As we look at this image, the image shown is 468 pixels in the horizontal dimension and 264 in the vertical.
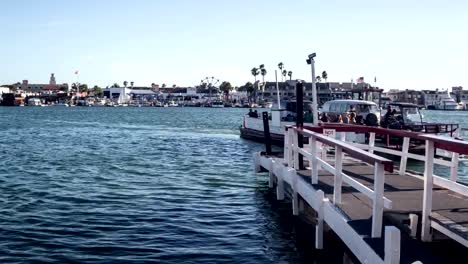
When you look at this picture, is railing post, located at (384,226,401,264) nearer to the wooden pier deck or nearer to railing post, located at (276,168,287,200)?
the wooden pier deck

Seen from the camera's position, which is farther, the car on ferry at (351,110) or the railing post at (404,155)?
the car on ferry at (351,110)

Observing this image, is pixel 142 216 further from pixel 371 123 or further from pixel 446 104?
pixel 446 104

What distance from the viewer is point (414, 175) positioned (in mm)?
13773

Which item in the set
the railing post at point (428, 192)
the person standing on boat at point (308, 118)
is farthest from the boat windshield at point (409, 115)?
the railing post at point (428, 192)

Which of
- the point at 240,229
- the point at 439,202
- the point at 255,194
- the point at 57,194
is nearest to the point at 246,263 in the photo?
the point at 240,229

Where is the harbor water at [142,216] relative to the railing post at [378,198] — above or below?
below

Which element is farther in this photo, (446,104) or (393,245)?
(446,104)

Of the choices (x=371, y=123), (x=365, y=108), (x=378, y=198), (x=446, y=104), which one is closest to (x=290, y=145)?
(x=378, y=198)

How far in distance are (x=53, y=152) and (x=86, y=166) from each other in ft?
27.6

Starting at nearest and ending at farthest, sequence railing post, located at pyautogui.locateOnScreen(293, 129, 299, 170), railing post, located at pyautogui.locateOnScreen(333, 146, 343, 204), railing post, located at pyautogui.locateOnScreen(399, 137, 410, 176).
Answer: railing post, located at pyautogui.locateOnScreen(333, 146, 343, 204), railing post, located at pyautogui.locateOnScreen(399, 137, 410, 176), railing post, located at pyautogui.locateOnScreen(293, 129, 299, 170)

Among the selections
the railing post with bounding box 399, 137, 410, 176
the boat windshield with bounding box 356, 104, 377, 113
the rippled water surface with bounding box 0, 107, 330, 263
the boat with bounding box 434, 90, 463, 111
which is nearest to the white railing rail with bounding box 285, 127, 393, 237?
the rippled water surface with bounding box 0, 107, 330, 263

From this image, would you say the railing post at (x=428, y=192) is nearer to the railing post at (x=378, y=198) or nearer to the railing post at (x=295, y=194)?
the railing post at (x=378, y=198)

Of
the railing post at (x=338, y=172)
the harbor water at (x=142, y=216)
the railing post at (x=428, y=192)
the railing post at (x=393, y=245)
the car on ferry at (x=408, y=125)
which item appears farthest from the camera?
the car on ferry at (x=408, y=125)

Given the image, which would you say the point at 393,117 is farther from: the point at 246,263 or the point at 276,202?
the point at 246,263
